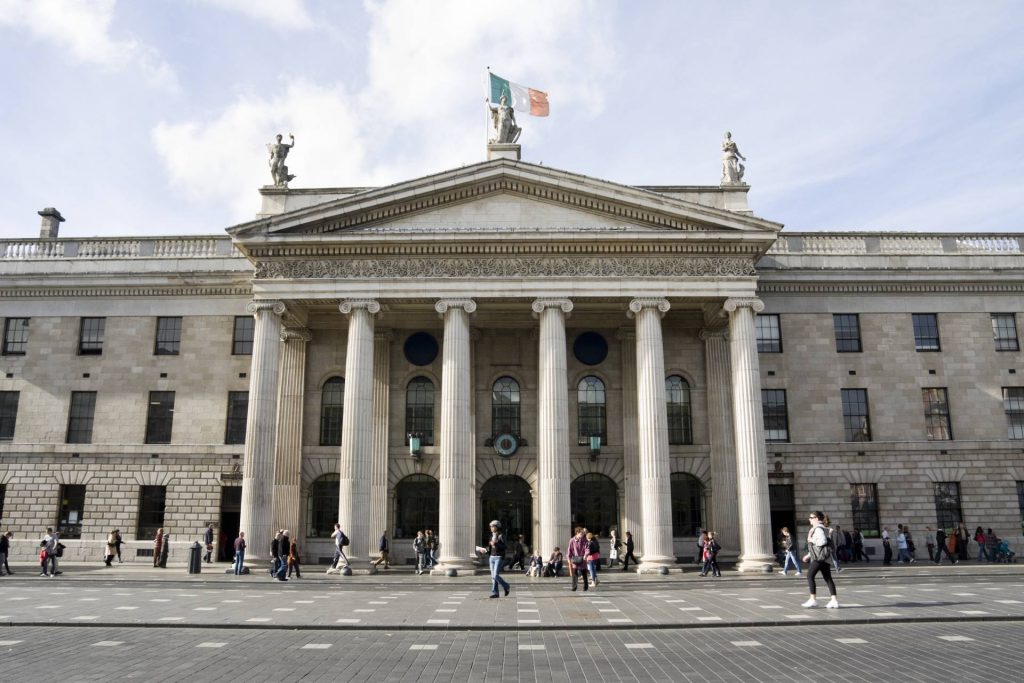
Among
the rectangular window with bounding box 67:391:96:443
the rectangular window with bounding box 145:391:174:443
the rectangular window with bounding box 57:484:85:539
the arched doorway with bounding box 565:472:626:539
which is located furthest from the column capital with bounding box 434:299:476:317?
the rectangular window with bounding box 57:484:85:539

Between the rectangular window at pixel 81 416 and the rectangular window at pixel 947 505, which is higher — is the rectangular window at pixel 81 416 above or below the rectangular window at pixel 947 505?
above

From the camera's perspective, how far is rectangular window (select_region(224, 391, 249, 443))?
115ft

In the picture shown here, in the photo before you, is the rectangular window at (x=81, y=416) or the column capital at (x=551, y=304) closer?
the column capital at (x=551, y=304)

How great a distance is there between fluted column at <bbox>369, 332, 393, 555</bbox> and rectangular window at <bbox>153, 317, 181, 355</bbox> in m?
9.41

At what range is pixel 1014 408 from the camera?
3538 centimetres

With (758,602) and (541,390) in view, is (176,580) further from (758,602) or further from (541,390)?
(758,602)

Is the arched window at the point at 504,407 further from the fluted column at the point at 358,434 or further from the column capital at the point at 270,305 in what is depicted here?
the column capital at the point at 270,305

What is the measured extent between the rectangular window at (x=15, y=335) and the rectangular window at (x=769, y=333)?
112ft

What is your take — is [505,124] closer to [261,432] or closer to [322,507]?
[261,432]

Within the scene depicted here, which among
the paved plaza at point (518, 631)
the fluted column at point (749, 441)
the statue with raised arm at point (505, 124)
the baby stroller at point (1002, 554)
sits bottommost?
the paved plaza at point (518, 631)

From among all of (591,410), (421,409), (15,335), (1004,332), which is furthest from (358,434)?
(1004,332)

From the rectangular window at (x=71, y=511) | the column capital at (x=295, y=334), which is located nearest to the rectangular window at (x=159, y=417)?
the rectangular window at (x=71, y=511)

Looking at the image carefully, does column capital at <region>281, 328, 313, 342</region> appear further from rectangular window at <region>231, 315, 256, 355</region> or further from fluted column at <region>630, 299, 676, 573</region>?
fluted column at <region>630, 299, 676, 573</region>

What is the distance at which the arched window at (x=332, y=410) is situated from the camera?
35.2 m
